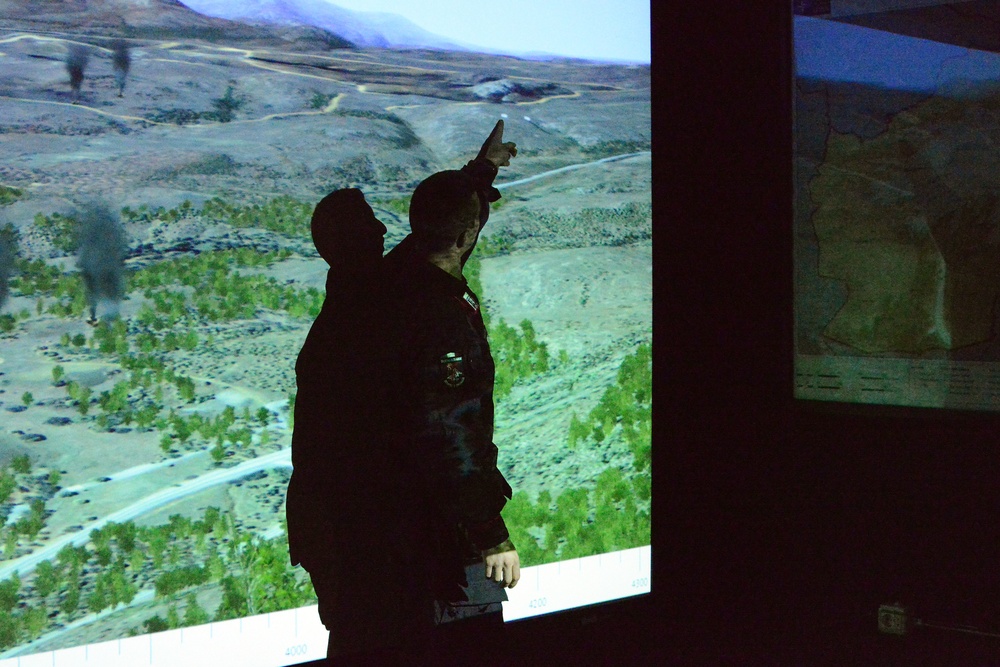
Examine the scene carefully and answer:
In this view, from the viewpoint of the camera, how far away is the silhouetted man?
1616 millimetres

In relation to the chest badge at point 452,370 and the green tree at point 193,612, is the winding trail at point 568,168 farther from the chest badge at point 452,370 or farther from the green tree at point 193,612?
the green tree at point 193,612

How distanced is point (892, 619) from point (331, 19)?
6.00 ft

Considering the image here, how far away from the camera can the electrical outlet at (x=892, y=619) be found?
2033 mm

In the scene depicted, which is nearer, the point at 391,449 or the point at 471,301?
the point at 391,449

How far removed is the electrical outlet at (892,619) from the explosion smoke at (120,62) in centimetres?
196

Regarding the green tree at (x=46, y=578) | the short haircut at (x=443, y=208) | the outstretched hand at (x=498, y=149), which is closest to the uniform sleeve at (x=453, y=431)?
the short haircut at (x=443, y=208)

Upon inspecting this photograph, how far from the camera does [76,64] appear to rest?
4.59ft

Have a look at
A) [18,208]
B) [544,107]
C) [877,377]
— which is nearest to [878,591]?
[877,377]

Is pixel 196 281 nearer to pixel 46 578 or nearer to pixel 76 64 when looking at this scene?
pixel 76 64

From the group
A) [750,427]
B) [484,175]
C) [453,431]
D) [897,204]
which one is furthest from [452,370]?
[897,204]

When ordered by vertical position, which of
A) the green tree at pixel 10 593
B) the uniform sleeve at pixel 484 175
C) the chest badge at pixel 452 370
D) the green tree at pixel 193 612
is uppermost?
the uniform sleeve at pixel 484 175

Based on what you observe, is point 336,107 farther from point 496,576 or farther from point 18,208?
point 496,576

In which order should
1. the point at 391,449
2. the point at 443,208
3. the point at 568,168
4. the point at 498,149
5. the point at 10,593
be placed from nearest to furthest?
the point at 10,593 → the point at 391,449 → the point at 443,208 → the point at 498,149 → the point at 568,168

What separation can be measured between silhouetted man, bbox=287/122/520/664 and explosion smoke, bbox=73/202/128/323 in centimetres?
35
